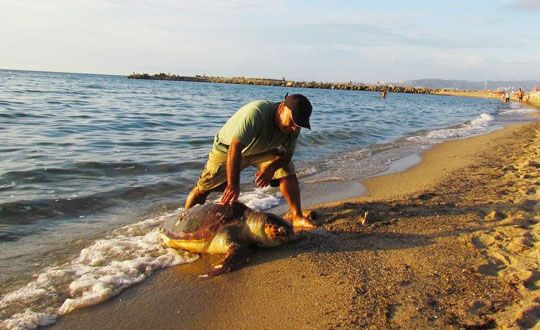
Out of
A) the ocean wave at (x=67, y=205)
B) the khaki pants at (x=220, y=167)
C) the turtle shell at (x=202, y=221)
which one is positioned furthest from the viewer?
the ocean wave at (x=67, y=205)

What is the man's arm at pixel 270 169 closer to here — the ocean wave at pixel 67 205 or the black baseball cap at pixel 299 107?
the black baseball cap at pixel 299 107

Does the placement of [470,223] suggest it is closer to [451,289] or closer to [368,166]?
[451,289]

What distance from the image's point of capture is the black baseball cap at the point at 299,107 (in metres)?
4.25

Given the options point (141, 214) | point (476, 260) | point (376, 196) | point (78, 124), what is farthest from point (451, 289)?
point (78, 124)

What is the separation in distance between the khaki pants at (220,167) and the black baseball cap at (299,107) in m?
0.76

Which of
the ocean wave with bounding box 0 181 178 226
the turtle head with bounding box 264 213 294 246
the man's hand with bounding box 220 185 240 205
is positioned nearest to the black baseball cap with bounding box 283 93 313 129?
the man's hand with bounding box 220 185 240 205

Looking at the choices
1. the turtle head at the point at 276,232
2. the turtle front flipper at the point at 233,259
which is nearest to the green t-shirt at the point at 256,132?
the turtle head at the point at 276,232

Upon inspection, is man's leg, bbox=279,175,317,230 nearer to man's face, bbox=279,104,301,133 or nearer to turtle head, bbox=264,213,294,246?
turtle head, bbox=264,213,294,246

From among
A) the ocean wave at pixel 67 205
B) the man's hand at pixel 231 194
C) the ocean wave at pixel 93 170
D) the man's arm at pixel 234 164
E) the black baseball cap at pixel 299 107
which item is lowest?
the ocean wave at pixel 67 205

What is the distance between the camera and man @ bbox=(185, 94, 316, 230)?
429cm

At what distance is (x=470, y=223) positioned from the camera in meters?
5.13

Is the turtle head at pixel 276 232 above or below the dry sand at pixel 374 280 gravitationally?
above

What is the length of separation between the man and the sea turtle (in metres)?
0.22

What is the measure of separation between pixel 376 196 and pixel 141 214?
10.8 feet
